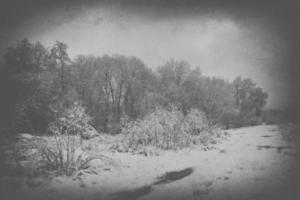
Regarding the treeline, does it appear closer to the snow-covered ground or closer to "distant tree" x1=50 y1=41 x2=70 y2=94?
"distant tree" x1=50 y1=41 x2=70 y2=94

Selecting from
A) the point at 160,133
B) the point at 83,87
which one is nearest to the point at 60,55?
the point at 83,87

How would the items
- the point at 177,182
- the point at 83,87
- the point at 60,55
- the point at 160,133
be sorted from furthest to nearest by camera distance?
the point at 160,133
the point at 83,87
the point at 60,55
the point at 177,182

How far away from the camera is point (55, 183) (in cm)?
275

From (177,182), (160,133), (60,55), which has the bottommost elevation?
(177,182)

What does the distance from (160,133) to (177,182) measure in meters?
2.90

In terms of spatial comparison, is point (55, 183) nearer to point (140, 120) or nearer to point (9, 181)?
point (9, 181)

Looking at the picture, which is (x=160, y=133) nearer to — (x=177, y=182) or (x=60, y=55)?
(x=177, y=182)

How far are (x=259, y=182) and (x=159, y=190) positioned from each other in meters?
2.01

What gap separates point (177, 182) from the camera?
3121 millimetres

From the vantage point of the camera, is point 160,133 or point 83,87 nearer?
point 83,87

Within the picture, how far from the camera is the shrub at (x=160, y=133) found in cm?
565

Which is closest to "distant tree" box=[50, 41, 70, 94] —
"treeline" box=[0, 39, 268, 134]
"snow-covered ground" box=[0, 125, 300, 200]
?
"treeline" box=[0, 39, 268, 134]

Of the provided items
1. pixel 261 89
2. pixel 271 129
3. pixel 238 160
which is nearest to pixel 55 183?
pixel 238 160

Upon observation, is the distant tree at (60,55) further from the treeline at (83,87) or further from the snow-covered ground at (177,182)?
the snow-covered ground at (177,182)
